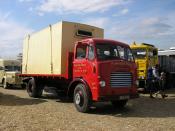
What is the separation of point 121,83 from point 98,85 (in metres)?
1.04

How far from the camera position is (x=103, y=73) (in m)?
12.3

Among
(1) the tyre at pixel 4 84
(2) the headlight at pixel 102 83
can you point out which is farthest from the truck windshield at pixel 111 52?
(1) the tyre at pixel 4 84

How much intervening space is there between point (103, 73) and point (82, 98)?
143 cm

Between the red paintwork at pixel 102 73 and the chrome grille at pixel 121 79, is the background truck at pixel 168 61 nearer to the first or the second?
the red paintwork at pixel 102 73

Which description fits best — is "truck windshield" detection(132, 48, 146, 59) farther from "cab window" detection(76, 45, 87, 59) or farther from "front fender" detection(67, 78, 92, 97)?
"cab window" detection(76, 45, 87, 59)

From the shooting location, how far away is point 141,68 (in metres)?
21.4

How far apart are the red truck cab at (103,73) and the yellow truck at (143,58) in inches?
302

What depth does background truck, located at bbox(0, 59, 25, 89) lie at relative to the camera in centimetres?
2619

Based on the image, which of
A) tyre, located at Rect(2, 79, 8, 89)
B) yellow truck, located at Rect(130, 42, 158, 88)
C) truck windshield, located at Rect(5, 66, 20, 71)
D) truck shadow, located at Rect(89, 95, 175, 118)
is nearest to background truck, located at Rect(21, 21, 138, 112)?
truck shadow, located at Rect(89, 95, 175, 118)

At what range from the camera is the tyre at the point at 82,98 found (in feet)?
41.6

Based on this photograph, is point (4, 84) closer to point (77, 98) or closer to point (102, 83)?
point (77, 98)

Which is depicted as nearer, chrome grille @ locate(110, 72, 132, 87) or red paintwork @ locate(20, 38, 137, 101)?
red paintwork @ locate(20, 38, 137, 101)

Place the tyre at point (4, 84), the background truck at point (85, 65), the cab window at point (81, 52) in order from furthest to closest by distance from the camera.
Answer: the tyre at point (4, 84) → the cab window at point (81, 52) → the background truck at point (85, 65)

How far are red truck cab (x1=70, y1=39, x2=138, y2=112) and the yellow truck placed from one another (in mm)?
7669
